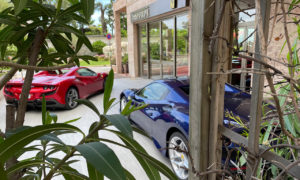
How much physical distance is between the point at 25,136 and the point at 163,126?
118 inches

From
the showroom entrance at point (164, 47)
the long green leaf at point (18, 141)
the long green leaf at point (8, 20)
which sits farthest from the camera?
the showroom entrance at point (164, 47)

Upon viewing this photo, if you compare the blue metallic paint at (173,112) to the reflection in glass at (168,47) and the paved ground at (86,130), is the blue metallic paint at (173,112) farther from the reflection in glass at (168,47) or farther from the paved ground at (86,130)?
the reflection in glass at (168,47)

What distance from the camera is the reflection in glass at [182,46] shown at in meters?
9.62

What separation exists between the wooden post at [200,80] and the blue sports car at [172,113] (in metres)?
1.53

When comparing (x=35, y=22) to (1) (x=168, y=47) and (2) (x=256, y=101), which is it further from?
(1) (x=168, y=47)

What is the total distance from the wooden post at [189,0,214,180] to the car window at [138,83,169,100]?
8.69 feet

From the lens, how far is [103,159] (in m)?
0.59

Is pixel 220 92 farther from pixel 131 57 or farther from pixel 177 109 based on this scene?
pixel 131 57

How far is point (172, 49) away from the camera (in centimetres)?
1096

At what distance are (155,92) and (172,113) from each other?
103cm

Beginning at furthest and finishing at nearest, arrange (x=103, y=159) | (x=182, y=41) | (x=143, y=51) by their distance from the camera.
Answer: (x=143, y=51)
(x=182, y=41)
(x=103, y=159)

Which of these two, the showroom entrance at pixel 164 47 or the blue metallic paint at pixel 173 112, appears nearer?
the blue metallic paint at pixel 173 112

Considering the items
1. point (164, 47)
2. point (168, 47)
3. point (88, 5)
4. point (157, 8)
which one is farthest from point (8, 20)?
point (164, 47)

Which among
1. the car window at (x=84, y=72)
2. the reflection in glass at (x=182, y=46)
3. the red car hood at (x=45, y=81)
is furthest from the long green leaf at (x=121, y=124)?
the reflection in glass at (x=182, y=46)
